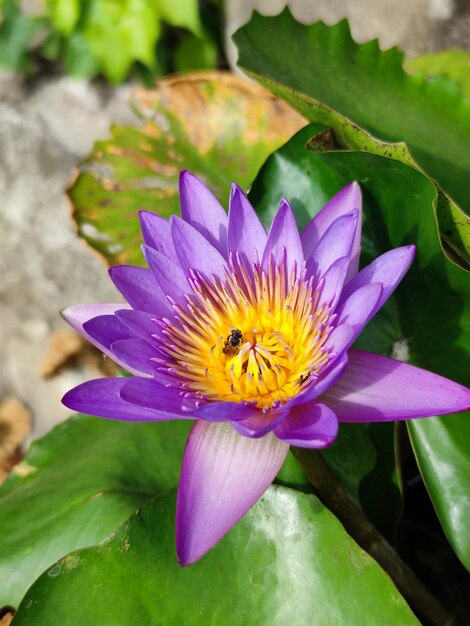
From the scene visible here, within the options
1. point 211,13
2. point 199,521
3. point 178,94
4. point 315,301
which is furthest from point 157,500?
point 211,13

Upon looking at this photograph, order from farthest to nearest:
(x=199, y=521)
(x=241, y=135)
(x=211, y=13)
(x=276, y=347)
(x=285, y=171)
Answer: (x=211, y=13), (x=241, y=135), (x=285, y=171), (x=276, y=347), (x=199, y=521)

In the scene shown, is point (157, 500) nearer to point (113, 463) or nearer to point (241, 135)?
point (113, 463)

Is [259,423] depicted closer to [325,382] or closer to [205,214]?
[325,382]

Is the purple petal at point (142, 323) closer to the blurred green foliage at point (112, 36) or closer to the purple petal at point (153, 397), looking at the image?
the purple petal at point (153, 397)

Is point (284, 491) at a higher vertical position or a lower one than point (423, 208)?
lower

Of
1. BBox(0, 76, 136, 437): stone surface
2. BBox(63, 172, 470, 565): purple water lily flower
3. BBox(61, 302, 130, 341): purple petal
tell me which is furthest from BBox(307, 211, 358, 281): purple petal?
BBox(0, 76, 136, 437): stone surface

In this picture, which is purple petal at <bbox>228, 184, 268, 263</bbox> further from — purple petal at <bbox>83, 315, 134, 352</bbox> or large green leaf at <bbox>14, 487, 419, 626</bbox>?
large green leaf at <bbox>14, 487, 419, 626</bbox>
